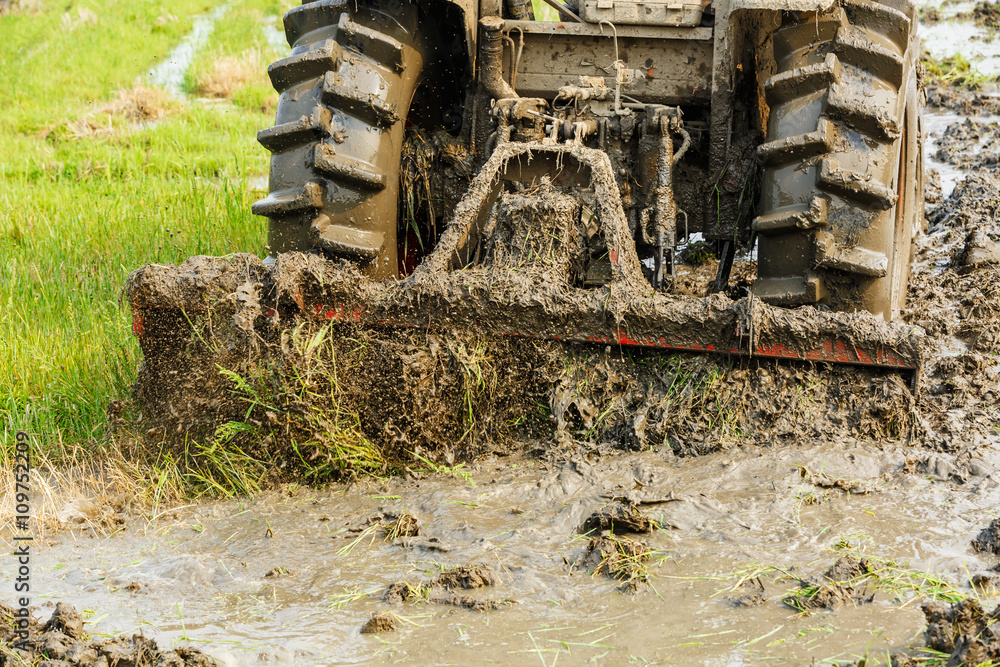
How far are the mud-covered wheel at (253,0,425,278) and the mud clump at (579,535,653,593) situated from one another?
1472mm

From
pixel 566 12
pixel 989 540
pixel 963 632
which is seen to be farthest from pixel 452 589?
pixel 566 12

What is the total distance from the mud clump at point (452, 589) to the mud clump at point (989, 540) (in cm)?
125

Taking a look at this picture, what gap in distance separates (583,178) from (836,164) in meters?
0.89

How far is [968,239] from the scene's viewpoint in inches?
219

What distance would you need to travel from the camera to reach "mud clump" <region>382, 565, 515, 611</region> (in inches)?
94.9

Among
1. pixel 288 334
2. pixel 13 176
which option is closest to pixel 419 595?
pixel 288 334

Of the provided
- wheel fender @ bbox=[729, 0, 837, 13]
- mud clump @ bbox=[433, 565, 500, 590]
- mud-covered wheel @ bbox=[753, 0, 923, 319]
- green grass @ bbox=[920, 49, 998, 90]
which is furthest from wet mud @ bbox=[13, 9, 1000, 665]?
green grass @ bbox=[920, 49, 998, 90]

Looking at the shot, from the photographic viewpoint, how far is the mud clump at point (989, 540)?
2.52 m

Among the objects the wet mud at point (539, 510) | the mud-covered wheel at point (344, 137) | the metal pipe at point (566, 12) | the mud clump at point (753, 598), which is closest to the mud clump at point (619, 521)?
the wet mud at point (539, 510)

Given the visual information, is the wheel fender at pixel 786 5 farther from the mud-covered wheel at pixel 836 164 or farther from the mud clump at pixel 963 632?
the mud clump at pixel 963 632

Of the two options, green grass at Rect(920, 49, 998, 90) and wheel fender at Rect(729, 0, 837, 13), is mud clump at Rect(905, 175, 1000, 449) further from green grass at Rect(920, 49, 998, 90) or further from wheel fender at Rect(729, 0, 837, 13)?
green grass at Rect(920, 49, 998, 90)

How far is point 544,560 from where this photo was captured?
104 inches

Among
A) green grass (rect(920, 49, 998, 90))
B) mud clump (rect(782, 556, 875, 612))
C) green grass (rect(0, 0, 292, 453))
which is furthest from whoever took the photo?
green grass (rect(920, 49, 998, 90))

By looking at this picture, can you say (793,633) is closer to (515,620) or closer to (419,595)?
(515,620)
